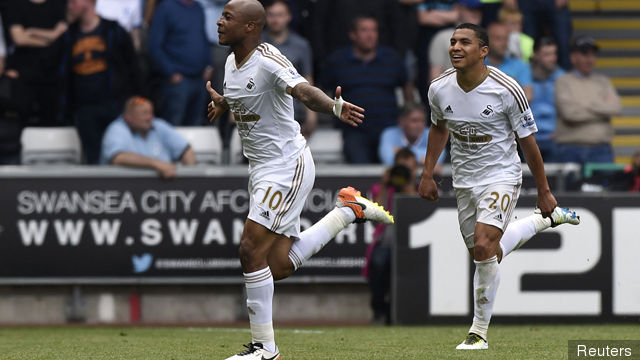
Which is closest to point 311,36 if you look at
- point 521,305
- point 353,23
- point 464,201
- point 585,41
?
point 353,23

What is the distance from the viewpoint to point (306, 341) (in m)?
9.54

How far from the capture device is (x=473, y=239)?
8.89 meters

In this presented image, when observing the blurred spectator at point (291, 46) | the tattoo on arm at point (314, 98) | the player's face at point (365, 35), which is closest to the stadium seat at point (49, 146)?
the blurred spectator at point (291, 46)

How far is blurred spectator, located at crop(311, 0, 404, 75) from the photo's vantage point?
14.2 meters

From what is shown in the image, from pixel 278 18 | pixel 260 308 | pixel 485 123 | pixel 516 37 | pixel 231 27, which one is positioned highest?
pixel 278 18

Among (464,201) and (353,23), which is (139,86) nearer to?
(353,23)

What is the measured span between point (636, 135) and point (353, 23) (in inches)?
188

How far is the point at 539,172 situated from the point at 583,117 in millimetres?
6055

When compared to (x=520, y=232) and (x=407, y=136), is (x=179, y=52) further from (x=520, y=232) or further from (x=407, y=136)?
(x=520, y=232)

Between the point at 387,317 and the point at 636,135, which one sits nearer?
the point at 387,317

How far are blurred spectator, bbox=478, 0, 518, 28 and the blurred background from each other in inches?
0.7

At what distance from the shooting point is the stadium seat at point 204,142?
44.7ft

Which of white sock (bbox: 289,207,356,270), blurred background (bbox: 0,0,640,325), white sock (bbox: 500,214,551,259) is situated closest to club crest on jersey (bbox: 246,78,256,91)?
white sock (bbox: 289,207,356,270)

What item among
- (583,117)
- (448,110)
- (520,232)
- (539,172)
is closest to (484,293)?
(520,232)
